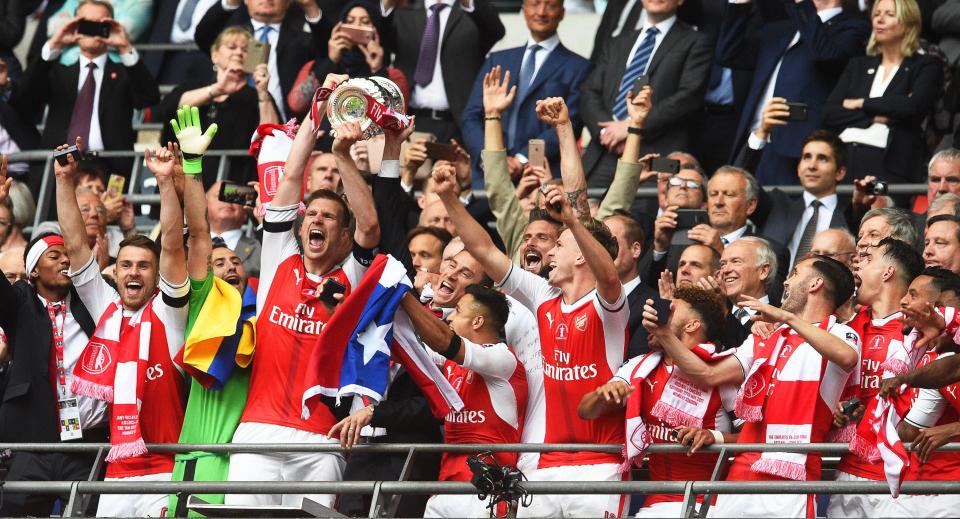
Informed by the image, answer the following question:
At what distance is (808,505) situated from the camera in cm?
827

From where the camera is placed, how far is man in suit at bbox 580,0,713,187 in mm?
12008

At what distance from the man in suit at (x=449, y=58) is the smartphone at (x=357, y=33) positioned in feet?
2.78

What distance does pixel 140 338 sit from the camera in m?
9.14

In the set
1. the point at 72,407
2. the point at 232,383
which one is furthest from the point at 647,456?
the point at 72,407

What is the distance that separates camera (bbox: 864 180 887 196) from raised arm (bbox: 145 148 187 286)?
4134mm

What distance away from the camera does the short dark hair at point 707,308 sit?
875 centimetres

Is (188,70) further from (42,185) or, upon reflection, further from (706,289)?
(706,289)

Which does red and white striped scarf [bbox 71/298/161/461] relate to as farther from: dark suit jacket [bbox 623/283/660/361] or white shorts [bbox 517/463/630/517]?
dark suit jacket [bbox 623/283/660/361]

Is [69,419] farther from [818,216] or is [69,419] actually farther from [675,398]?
[818,216]

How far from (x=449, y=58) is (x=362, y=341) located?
494cm

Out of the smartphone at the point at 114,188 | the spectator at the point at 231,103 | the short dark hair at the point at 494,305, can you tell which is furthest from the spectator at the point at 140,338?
the spectator at the point at 231,103

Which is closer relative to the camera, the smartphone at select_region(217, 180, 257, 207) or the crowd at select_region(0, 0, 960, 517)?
the crowd at select_region(0, 0, 960, 517)

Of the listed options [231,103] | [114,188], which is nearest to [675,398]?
[114,188]

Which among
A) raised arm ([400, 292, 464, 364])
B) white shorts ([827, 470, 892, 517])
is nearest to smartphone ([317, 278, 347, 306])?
raised arm ([400, 292, 464, 364])
